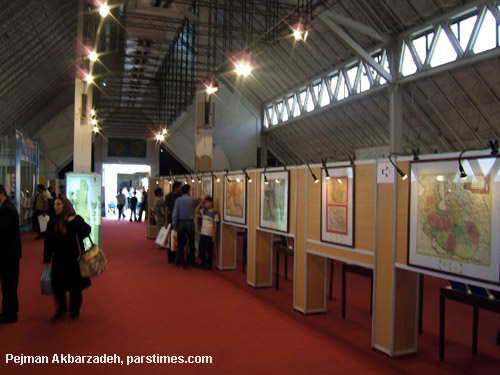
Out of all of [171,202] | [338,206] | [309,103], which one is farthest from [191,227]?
[309,103]

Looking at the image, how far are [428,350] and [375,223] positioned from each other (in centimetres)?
148

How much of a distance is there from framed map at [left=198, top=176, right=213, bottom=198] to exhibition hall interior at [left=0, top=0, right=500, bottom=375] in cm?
7

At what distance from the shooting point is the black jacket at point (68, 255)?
16.9 ft

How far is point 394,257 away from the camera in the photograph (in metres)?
4.45

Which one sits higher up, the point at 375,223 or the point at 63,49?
the point at 63,49

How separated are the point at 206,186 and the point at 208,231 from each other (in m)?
1.49

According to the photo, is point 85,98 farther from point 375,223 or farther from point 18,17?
point 375,223

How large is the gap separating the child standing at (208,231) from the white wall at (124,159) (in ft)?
59.8

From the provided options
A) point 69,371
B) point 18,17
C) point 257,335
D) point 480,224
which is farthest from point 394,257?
point 18,17

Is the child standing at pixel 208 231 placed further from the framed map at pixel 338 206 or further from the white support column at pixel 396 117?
the white support column at pixel 396 117

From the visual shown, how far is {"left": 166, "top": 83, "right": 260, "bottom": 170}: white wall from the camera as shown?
82.1 feet

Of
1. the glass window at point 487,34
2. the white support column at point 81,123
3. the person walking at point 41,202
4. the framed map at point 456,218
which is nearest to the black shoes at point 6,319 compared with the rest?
the framed map at point 456,218

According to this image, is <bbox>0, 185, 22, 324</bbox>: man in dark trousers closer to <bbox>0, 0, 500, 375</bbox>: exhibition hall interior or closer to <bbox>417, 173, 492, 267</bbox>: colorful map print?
<bbox>0, 0, 500, 375</bbox>: exhibition hall interior

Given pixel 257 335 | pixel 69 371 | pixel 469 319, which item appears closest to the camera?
pixel 69 371
